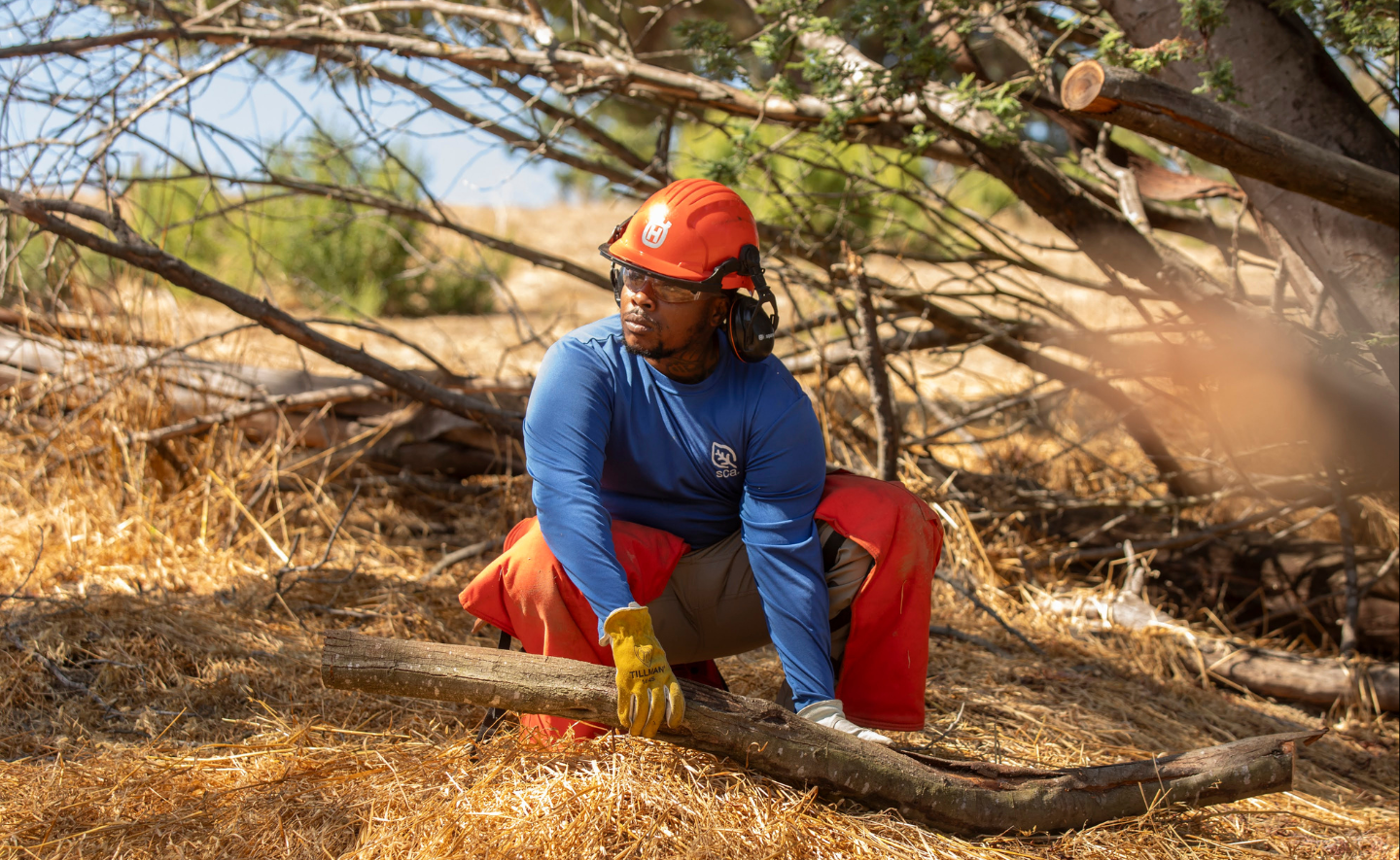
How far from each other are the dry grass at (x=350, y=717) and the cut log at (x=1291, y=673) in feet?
0.26

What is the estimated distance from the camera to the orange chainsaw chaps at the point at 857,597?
2256 mm

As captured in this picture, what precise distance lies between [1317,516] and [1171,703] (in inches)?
53.6

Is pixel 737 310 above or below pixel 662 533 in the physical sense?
above

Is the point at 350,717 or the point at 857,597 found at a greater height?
the point at 857,597

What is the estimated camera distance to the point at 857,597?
239 cm

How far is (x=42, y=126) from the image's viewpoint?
3988mm

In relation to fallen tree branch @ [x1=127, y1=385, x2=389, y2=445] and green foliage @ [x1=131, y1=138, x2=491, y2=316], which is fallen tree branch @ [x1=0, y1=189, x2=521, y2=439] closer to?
fallen tree branch @ [x1=127, y1=385, x2=389, y2=445]

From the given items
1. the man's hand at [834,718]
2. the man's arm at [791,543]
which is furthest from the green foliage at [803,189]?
the man's hand at [834,718]

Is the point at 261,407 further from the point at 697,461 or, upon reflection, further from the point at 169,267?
the point at 697,461

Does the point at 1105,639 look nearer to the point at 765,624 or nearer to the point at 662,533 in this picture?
the point at 765,624

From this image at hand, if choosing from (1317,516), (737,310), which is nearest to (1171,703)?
(1317,516)

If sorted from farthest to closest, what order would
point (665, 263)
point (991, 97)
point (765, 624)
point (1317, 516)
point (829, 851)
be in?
1. point (1317, 516)
2. point (991, 97)
3. point (765, 624)
4. point (665, 263)
5. point (829, 851)

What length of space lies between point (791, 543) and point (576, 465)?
1.76 feet

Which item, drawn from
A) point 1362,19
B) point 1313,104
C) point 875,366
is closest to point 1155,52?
point 1362,19
